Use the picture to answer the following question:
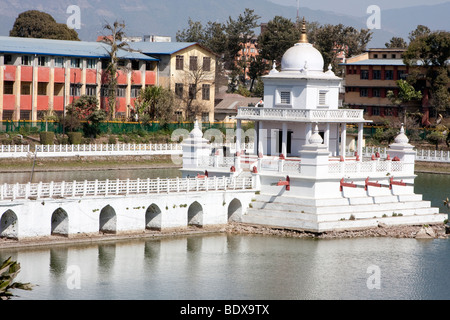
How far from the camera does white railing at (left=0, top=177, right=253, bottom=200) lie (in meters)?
45.4

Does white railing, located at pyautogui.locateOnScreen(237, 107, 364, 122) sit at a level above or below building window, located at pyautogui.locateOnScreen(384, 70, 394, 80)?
below

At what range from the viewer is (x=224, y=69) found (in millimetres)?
141125

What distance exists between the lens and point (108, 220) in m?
48.0

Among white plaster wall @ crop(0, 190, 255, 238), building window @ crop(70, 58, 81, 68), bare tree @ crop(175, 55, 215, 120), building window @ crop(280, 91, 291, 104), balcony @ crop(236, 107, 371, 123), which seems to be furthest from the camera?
bare tree @ crop(175, 55, 215, 120)

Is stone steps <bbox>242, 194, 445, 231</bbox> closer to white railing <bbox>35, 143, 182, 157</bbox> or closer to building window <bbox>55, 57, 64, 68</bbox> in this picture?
white railing <bbox>35, 143, 182, 157</bbox>

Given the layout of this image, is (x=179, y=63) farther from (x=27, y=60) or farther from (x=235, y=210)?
(x=235, y=210)

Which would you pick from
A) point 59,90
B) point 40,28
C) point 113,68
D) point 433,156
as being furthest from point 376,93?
point 40,28

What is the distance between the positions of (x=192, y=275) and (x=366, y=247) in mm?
10361

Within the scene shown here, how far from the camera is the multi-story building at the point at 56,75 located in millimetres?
91062

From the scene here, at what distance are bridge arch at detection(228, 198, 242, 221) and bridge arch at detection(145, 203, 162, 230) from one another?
186 inches

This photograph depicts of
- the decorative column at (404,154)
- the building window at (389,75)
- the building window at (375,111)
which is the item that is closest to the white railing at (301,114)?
the decorative column at (404,154)

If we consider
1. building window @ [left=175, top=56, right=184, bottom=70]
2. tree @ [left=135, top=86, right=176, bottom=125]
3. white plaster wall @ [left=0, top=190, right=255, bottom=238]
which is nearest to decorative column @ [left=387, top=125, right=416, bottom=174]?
white plaster wall @ [left=0, top=190, right=255, bottom=238]

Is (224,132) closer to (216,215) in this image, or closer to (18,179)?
(18,179)
